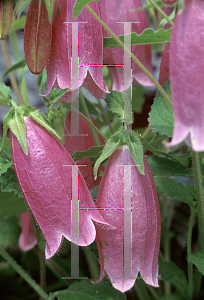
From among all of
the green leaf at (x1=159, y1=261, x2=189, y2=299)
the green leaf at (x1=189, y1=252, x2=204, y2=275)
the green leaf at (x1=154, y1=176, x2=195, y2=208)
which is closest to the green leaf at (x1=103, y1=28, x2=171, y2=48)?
the green leaf at (x1=154, y1=176, x2=195, y2=208)

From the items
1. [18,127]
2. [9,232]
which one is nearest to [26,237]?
[9,232]

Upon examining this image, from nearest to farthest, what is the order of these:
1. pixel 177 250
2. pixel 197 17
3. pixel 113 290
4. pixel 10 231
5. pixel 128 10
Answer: pixel 197 17 < pixel 113 290 < pixel 128 10 < pixel 10 231 < pixel 177 250

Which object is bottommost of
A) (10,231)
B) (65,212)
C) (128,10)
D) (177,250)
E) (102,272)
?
(177,250)

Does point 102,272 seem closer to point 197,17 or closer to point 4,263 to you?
point 197,17

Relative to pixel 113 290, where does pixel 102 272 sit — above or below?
above

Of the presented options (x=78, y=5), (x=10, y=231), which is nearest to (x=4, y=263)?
(x=10, y=231)

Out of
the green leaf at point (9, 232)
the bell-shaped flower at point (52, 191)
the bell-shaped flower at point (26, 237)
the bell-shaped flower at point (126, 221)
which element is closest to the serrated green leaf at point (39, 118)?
the bell-shaped flower at point (52, 191)

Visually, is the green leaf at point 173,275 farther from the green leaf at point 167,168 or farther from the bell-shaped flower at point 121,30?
the bell-shaped flower at point 121,30
